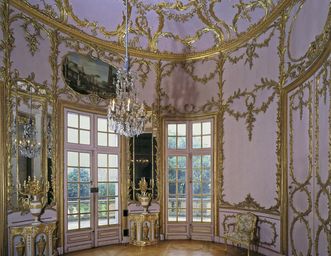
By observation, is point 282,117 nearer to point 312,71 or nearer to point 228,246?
point 312,71

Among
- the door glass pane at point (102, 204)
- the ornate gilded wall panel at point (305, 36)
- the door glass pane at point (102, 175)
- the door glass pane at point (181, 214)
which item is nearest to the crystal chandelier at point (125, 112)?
the ornate gilded wall panel at point (305, 36)

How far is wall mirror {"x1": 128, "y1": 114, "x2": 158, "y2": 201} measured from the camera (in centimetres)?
789

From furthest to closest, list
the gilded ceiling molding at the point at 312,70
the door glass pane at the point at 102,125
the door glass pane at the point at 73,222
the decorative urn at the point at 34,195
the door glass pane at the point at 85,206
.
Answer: the door glass pane at the point at 102,125 < the door glass pane at the point at 85,206 < the door glass pane at the point at 73,222 < the decorative urn at the point at 34,195 < the gilded ceiling molding at the point at 312,70

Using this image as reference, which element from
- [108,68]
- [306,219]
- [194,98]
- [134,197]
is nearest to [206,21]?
[194,98]

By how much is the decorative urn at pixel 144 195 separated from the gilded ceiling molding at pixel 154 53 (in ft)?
10.3

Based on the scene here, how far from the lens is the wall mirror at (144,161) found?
25.9 feet

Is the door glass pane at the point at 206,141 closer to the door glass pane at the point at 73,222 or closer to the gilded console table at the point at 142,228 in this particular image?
the gilded console table at the point at 142,228

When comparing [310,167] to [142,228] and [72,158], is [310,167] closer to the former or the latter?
[142,228]

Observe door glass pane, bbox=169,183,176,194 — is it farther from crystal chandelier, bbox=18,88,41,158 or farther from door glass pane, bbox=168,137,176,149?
crystal chandelier, bbox=18,88,41,158

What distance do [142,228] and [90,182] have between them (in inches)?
62.6

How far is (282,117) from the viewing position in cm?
608

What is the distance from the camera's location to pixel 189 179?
819 centimetres

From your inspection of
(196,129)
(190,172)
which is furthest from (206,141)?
(190,172)

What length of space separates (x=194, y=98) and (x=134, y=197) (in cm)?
287
